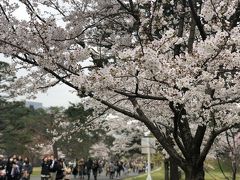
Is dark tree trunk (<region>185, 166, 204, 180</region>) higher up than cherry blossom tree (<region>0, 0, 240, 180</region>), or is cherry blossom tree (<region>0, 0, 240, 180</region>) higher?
cherry blossom tree (<region>0, 0, 240, 180</region>)

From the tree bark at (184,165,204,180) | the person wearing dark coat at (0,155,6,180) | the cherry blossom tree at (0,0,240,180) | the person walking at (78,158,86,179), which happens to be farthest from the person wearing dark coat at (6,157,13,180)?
the tree bark at (184,165,204,180)

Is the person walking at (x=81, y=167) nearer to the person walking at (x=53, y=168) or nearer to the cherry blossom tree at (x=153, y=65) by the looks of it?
the person walking at (x=53, y=168)

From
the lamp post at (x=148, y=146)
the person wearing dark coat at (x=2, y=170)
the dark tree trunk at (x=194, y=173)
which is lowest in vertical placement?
the dark tree trunk at (x=194, y=173)

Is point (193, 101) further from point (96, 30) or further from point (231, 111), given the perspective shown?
point (96, 30)

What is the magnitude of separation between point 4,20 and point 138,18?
2.20m

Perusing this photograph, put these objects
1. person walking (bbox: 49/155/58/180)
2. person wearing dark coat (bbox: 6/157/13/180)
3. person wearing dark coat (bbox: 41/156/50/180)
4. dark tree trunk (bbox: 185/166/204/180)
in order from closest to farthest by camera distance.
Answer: dark tree trunk (bbox: 185/166/204/180) < person wearing dark coat (bbox: 6/157/13/180) < person walking (bbox: 49/155/58/180) < person wearing dark coat (bbox: 41/156/50/180)

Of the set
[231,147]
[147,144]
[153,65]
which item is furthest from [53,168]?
[153,65]

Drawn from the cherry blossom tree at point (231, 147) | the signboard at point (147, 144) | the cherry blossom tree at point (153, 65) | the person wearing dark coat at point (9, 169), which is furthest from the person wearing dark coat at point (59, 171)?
the cherry blossom tree at point (153, 65)

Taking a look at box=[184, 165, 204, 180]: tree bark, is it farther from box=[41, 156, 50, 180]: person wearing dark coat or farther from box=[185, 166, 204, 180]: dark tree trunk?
box=[41, 156, 50, 180]: person wearing dark coat

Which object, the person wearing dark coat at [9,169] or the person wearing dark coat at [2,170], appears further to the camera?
the person wearing dark coat at [9,169]

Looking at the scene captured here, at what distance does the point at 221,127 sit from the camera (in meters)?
8.06

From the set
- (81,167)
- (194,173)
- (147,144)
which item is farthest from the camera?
(81,167)

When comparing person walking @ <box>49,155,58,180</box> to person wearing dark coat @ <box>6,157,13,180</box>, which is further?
person walking @ <box>49,155,58,180</box>

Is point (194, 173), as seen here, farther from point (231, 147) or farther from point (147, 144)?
point (147, 144)
